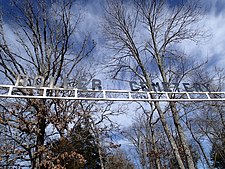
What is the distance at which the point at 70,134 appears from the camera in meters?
9.14

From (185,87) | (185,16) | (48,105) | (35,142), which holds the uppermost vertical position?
(185,16)

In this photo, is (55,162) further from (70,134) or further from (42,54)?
(42,54)

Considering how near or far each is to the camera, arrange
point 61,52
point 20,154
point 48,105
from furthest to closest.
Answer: point 61,52, point 48,105, point 20,154

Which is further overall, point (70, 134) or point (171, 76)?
point (171, 76)

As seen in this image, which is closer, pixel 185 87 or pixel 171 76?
pixel 185 87

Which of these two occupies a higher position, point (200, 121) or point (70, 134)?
point (200, 121)

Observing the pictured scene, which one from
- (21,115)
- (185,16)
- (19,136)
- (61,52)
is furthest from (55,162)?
(185,16)

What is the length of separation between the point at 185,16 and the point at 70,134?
801 centimetres

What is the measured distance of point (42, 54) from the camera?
9500mm

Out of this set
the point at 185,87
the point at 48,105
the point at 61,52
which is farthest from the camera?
the point at 61,52

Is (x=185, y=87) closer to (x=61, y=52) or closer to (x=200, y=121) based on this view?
(x=61, y=52)

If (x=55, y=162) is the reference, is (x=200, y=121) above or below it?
above

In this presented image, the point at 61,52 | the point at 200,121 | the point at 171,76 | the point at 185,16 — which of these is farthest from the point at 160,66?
the point at 200,121

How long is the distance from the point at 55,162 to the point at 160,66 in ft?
21.2
